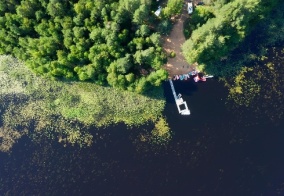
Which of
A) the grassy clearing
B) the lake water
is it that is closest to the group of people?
the lake water

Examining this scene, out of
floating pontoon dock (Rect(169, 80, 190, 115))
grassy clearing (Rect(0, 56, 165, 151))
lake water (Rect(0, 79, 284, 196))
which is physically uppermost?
grassy clearing (Rect(0, 56, 165, 151))

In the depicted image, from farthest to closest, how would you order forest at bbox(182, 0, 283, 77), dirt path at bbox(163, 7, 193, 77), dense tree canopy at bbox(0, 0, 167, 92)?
1. dirt path at bbox(163, 7, 193, 77)
2. dense tree canopy at bbox(0, 0, 167, 92)
3. forest at bbox(182, 0, 283, 77)

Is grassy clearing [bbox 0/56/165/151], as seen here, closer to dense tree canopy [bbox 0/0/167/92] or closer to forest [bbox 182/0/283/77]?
dense tree canopy [bbox 0/0/167/92]

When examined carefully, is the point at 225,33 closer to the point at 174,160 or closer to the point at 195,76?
the point at 195,76

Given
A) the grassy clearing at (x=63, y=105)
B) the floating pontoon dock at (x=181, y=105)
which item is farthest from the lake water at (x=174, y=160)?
the grassy clearing at (x=63, y=105)

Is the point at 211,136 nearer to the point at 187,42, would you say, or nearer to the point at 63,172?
the point at 187,42

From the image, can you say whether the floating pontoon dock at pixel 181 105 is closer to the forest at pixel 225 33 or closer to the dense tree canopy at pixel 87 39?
the dense tree canopy at pixel 87 39
